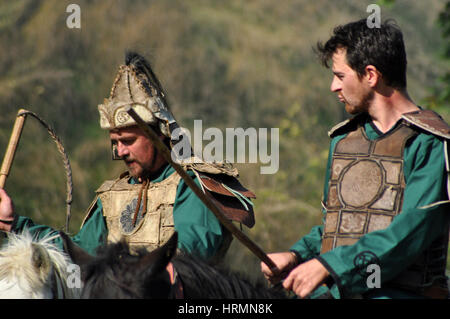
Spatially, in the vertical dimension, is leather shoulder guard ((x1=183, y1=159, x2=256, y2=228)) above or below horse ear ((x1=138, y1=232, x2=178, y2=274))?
above

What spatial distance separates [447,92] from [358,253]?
6.08 meters

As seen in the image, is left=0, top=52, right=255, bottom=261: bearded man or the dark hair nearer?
the dark hair

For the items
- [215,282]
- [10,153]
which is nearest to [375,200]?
[215,282]

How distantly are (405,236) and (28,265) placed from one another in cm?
159

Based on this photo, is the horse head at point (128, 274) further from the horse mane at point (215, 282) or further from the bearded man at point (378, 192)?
the bearded man at point (378, 192)

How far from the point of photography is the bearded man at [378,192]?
9.62 feet

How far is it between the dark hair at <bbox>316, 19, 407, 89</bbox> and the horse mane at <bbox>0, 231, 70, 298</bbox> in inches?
65.2

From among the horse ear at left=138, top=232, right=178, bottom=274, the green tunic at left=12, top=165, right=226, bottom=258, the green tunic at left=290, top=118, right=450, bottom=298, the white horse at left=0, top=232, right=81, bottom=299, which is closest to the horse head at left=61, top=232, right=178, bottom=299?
the horse ear at left=138, top=232, right=178, bottom=274

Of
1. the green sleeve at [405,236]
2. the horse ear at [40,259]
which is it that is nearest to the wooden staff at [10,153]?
the horse ear at [40,259]

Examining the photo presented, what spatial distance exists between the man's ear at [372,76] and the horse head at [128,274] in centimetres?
133

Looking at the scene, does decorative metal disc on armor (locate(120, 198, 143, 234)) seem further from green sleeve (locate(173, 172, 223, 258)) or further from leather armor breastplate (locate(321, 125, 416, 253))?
leather armor breastplate (locate(321, 125, 416, 253))

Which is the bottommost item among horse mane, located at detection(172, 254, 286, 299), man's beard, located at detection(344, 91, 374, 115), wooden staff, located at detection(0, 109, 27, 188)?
horse mane, located at detection(172, 254, 286, 299)

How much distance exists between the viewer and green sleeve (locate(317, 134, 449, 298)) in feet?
9.57

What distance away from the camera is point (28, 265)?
2725 mm
